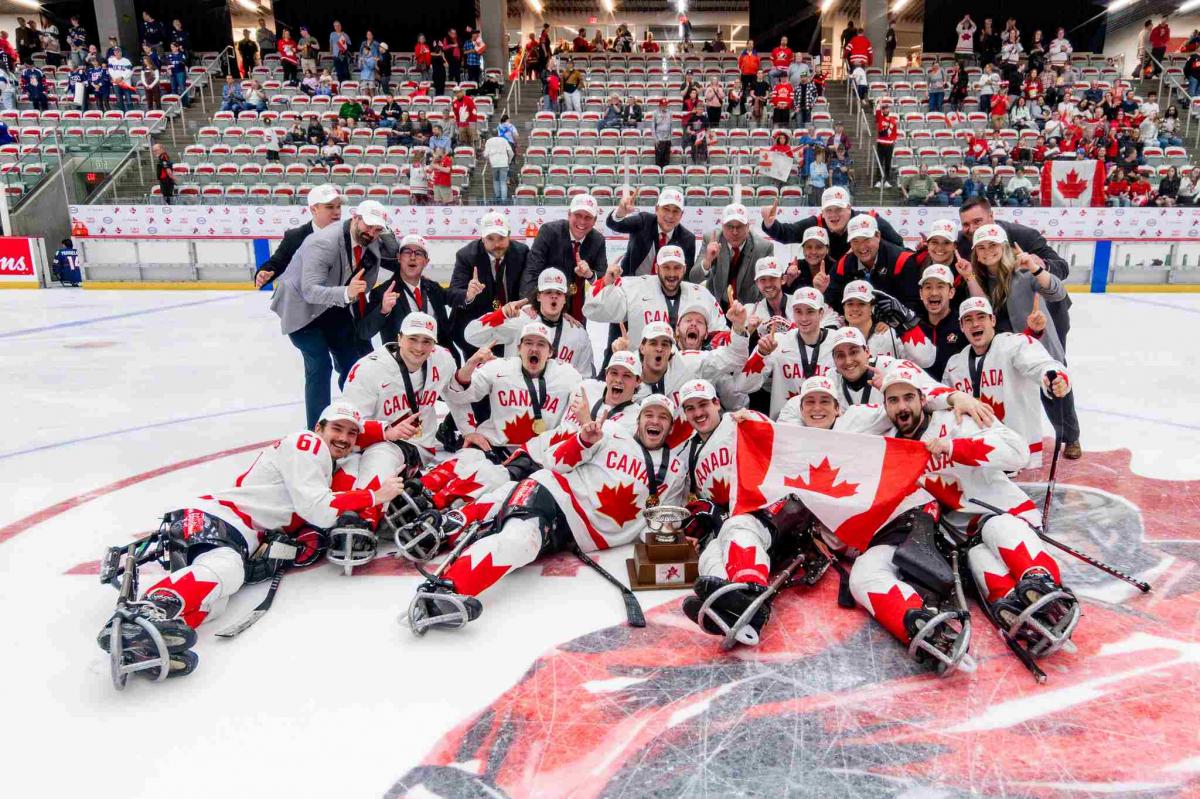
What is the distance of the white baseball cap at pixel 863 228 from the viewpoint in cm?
559

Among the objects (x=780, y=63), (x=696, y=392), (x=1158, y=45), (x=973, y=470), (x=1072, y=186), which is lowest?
(x=973, y=470)

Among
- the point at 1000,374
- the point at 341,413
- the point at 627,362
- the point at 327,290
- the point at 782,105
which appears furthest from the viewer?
the point at 782,105

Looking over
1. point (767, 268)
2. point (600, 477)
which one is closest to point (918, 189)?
point (767, 268)

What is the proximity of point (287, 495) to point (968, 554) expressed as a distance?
339 cm

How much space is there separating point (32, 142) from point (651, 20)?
24390 mm

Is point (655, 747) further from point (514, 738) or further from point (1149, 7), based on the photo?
point (1149, 7)

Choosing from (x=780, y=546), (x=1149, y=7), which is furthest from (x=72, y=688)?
(x=1149, y=7)

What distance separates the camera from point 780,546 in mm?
4199

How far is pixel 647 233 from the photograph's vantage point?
6598 mm

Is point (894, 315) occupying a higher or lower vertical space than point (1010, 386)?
higher

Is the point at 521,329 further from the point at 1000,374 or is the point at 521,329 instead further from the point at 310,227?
the point at 1000,374

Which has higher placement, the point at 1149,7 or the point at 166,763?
the point at 1149,7

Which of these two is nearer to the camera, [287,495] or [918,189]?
[287,495]

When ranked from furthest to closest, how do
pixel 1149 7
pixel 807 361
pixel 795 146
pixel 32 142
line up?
pixel 1149 7, pixel 32 142, pixel 795 146, pixel 807 361
